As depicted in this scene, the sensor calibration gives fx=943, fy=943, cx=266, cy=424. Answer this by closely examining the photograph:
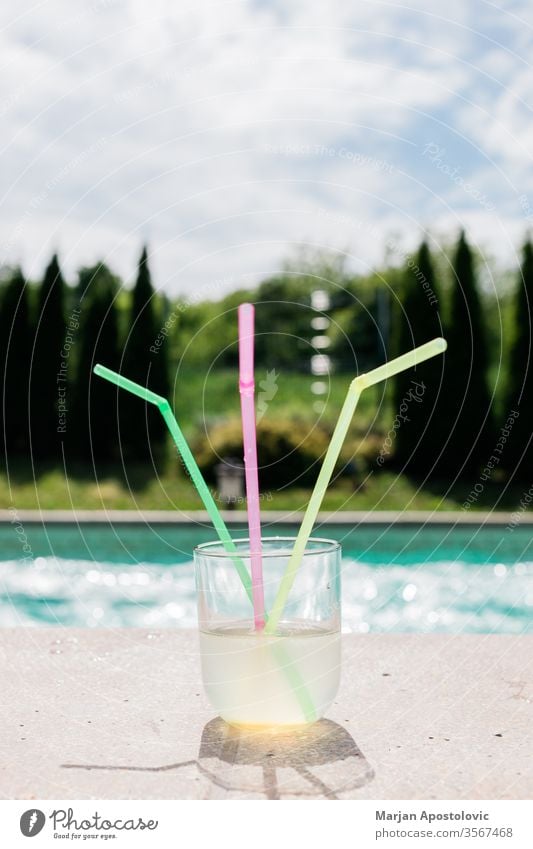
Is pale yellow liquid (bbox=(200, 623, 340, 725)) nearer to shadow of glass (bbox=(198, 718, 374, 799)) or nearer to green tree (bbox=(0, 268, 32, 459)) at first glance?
shadow of glass (bbox=(198, 718, 374, 799))

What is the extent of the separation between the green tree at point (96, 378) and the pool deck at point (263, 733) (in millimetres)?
9042

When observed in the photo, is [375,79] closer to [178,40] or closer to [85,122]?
[178,40]

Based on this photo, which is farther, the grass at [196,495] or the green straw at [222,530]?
the grass at [196,495]

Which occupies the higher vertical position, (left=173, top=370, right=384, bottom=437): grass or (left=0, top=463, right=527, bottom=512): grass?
(left=173, top=370, right=384, bottom=437): grass

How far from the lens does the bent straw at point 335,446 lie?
6.41ft

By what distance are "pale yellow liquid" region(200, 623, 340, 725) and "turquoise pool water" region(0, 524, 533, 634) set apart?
3.48m

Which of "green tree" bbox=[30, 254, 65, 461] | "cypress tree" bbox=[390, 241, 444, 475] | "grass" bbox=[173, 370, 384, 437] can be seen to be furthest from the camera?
"grass" bbox=[173, 370, 384, 437]

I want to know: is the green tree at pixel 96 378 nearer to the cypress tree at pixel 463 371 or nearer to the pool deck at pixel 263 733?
the cypress tree at pixel 463 371

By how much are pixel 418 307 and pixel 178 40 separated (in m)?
8.84

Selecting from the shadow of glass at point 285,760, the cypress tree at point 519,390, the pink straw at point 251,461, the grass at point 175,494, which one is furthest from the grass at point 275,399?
the pink straw at point 251,461

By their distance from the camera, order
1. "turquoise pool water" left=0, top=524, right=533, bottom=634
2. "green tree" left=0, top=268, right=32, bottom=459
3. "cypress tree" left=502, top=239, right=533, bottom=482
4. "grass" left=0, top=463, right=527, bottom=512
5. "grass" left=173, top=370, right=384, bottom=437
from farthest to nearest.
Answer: "grass" left=173, top=370, right=384, bottom=437 < "green tree" left=0, top=268, right=32, bottom=459 < "cypress tree" left=502, top=239, right=533, bottom=482 < "grass" left=0, top=463, right=527, bottom=512 < "turquoise pool water" left=0, top=524, right=533, bottom=634

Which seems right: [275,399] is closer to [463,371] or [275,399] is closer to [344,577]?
[463,371]

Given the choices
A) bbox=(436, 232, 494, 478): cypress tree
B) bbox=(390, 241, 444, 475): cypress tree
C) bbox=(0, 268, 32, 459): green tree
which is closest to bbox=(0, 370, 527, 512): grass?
bbox=(390, 241, 444, 475): cypress tree

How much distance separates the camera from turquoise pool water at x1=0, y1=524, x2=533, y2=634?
6.39m
